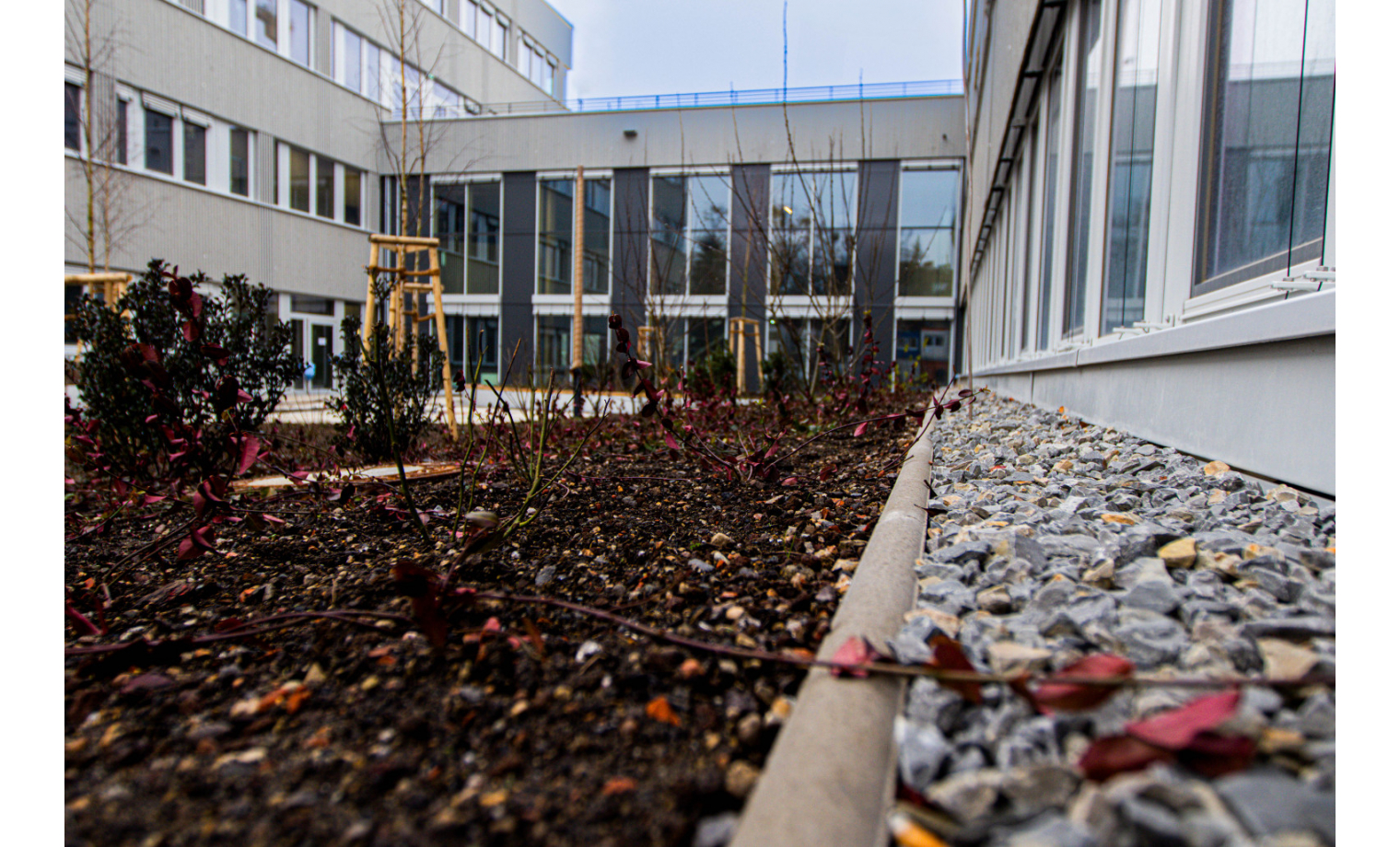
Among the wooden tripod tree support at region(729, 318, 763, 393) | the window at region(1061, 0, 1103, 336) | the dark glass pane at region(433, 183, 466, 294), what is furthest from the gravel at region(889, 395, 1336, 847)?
the dark glass pane at region(433, 183, 466, 294)

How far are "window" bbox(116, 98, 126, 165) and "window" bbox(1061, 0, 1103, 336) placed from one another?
1460 cm

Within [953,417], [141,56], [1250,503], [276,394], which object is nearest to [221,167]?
[141,56]

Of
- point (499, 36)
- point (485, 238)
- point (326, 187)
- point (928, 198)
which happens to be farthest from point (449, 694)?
point (499, 36)

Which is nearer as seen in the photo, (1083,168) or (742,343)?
(1083,168)

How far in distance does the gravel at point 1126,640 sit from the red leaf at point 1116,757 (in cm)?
1

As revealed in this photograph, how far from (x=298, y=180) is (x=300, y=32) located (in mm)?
3051

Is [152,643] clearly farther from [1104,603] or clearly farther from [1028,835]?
[1104,603]

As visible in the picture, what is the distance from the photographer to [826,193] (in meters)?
15.8

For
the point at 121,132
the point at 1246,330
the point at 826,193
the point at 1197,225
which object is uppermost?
the point at 826,193

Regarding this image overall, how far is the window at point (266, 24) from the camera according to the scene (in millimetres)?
14336

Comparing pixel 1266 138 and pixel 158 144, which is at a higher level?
pixel 158 144

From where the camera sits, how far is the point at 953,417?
4.55 meters

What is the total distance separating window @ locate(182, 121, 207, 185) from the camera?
43.9ft

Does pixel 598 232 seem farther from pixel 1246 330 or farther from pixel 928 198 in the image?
pixel 1246 330
